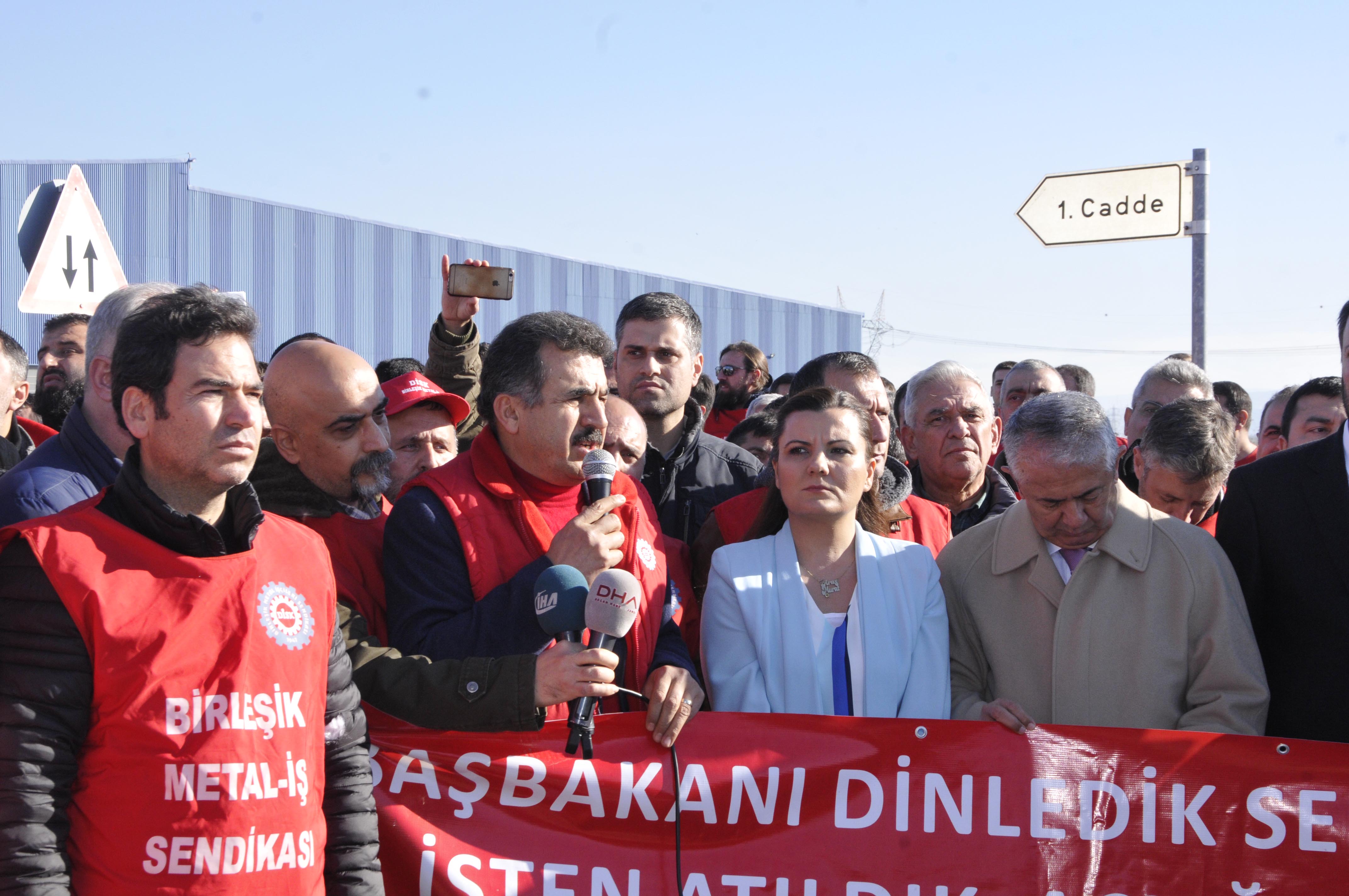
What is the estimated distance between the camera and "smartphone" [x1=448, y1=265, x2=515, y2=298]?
16.4 ft

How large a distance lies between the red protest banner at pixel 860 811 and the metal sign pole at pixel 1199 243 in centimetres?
386

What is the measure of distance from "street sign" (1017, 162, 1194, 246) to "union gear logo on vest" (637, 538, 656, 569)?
3.75 m

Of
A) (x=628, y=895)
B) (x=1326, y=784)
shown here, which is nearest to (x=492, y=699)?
(x=628, y=895)

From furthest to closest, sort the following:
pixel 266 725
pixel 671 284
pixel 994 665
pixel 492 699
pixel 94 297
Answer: pixel 671 284 < pixel 94 297 < pixel 994 665 < pixel 492 699 < pixel 266 725

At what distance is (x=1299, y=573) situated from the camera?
10.8ft

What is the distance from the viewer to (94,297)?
5.53 metres

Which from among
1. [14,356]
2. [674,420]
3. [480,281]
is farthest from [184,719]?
[14,356]

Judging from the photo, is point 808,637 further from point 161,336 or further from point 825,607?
point 161,336

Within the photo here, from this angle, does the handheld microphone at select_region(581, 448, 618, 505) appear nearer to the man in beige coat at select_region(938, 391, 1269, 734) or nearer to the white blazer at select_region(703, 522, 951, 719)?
the white blazer at select_region(703, 522, 951, 719)

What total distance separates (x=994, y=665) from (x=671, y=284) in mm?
23547

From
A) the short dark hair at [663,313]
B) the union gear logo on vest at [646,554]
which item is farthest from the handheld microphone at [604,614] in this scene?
the short dark hair at [663,313]

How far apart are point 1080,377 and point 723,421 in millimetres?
2740

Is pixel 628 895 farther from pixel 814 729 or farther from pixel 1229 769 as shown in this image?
pixel 1229 769

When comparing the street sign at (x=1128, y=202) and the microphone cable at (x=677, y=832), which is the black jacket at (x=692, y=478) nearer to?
the microphone cable at (x=677, y=832)
